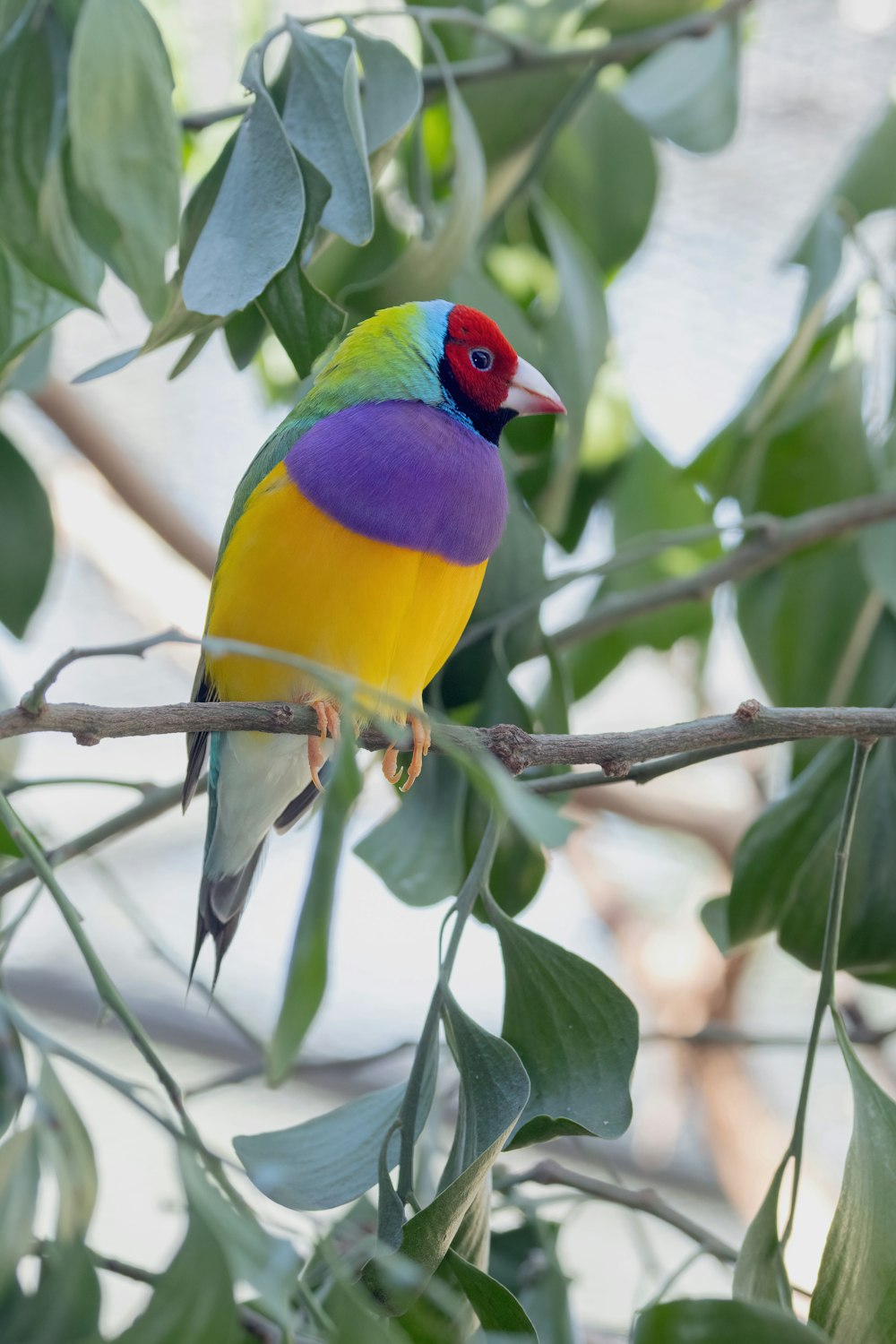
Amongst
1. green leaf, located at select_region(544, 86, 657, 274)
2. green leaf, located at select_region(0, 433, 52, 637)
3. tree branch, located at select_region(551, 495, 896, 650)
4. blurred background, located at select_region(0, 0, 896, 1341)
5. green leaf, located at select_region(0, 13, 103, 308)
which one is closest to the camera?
green leaf, located at select_region(0, 13, 103, 308)

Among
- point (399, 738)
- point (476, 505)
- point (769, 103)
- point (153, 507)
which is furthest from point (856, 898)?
point (769, 103)

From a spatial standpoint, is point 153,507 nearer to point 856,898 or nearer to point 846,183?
point 846,183

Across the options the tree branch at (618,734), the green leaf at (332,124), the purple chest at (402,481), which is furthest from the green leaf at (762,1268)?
the green leaf at (332,124)

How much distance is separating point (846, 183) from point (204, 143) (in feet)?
4.42

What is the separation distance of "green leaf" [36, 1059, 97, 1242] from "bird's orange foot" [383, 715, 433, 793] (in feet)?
2.00

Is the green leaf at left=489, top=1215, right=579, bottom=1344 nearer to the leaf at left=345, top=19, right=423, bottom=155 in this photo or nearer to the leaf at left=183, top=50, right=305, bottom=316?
the leaf at left=183, top=50, right=305, bottom=316

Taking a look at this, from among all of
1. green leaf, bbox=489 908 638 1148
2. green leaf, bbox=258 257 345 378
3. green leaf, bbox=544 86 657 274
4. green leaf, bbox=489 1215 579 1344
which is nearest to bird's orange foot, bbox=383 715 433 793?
green leaf, bbox=489 908 638 1148

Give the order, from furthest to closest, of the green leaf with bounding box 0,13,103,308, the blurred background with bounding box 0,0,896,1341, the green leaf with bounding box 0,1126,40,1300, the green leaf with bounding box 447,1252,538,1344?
the blurred background with bounding box 0,0,896,1341 → the green leaf with bounding box 0,13,103,308 → the green leaf with bounding box 447,1252,538,1344 → the green leaf with bounding box 0,1126,40,1300

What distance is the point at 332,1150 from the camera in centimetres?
118

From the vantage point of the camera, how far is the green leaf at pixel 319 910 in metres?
0.67

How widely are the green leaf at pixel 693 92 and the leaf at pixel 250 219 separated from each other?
2.76ft

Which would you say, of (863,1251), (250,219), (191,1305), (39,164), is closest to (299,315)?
(250,219)

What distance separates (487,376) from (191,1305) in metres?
1.20

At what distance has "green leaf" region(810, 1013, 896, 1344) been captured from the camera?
99 centimetres
